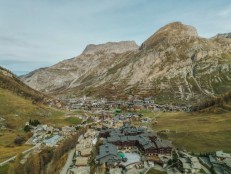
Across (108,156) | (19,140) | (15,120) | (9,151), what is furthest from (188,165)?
(15,120)

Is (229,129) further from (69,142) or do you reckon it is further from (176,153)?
(69,142)

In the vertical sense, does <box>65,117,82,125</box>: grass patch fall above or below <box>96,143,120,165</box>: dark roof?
above

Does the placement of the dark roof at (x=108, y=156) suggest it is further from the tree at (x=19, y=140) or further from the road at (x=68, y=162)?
the tree at (x=19, y=140)

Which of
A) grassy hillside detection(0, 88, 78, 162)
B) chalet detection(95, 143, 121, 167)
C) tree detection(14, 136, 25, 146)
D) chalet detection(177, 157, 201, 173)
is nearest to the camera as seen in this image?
chalet detection(177, 157, 201, 173)

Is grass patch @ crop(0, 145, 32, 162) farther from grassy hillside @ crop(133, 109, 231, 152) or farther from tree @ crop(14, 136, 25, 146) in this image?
grassy hillside @ crop(133, 109, 231, 152)

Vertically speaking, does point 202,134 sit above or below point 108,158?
above

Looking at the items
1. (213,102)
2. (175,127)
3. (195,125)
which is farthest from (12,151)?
(213,102)

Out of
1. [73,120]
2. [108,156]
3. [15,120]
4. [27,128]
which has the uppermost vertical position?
[15,120]

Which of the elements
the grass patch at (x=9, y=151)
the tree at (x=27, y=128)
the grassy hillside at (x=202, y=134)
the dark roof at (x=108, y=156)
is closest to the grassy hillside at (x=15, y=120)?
the grass patch at (x=9, y=151)

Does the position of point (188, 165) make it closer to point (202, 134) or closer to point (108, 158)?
point (108, 158)

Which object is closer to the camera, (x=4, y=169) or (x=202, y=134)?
(x=4, y=169)

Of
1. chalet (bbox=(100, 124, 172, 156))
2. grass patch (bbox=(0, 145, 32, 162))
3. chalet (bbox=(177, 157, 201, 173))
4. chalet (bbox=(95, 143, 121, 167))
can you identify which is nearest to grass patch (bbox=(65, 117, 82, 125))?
chalet (bbox=(100, 124, 172, 156))
